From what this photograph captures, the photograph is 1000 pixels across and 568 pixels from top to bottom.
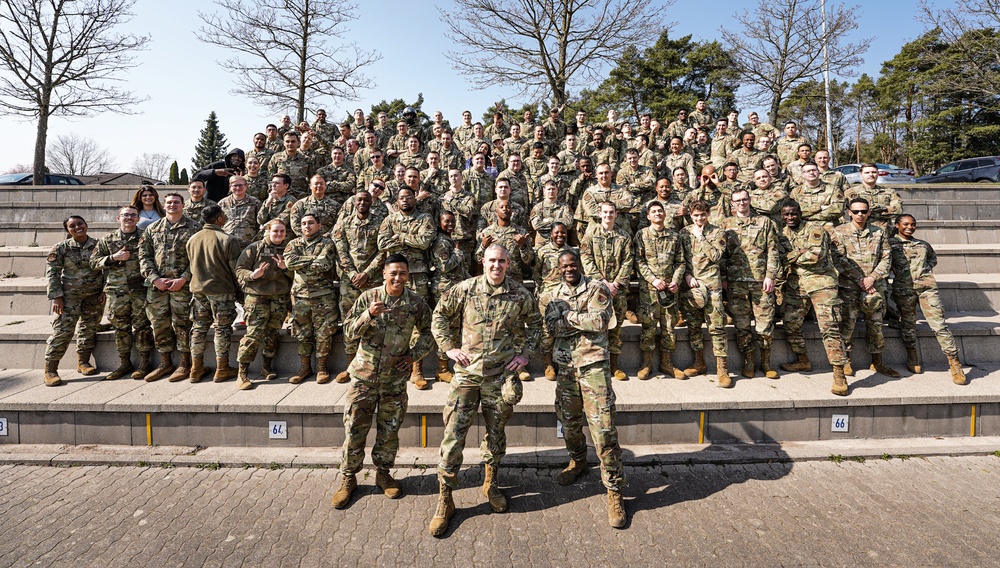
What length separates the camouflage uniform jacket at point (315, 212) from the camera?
22.5 feet

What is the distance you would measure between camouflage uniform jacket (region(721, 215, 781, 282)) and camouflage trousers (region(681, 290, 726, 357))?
0.58 meters

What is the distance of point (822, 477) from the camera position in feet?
16.3

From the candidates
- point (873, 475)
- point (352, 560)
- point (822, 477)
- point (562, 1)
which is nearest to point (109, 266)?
point (352, 560)

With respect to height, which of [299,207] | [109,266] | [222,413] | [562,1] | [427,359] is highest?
[562,1]

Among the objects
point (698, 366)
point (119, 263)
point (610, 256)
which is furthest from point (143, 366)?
point (698, 366)

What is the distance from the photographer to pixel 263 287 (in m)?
6.26

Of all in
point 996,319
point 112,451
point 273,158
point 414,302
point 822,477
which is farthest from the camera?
point 273,158

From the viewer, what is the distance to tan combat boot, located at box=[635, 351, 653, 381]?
645 cm

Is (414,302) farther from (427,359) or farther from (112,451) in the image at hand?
(112,451)

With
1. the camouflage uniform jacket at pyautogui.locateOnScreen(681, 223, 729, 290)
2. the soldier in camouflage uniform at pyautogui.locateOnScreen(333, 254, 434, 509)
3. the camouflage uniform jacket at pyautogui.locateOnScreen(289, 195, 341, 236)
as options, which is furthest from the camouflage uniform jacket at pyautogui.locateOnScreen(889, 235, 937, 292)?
the camouflage uniform jacket at pyautogui.locateOnScreen(289, 195, 341, 236)

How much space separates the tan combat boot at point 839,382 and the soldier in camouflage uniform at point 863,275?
0.69 metres

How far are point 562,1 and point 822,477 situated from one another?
65.6 feet

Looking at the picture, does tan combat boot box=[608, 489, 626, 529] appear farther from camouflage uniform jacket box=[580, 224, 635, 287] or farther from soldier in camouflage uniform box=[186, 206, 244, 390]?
soldier in camouflage uniform box=[186, 206, 244, 390]

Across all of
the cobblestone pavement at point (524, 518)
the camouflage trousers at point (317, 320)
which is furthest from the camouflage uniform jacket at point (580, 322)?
the camouflage trousers at point (317, 320)
